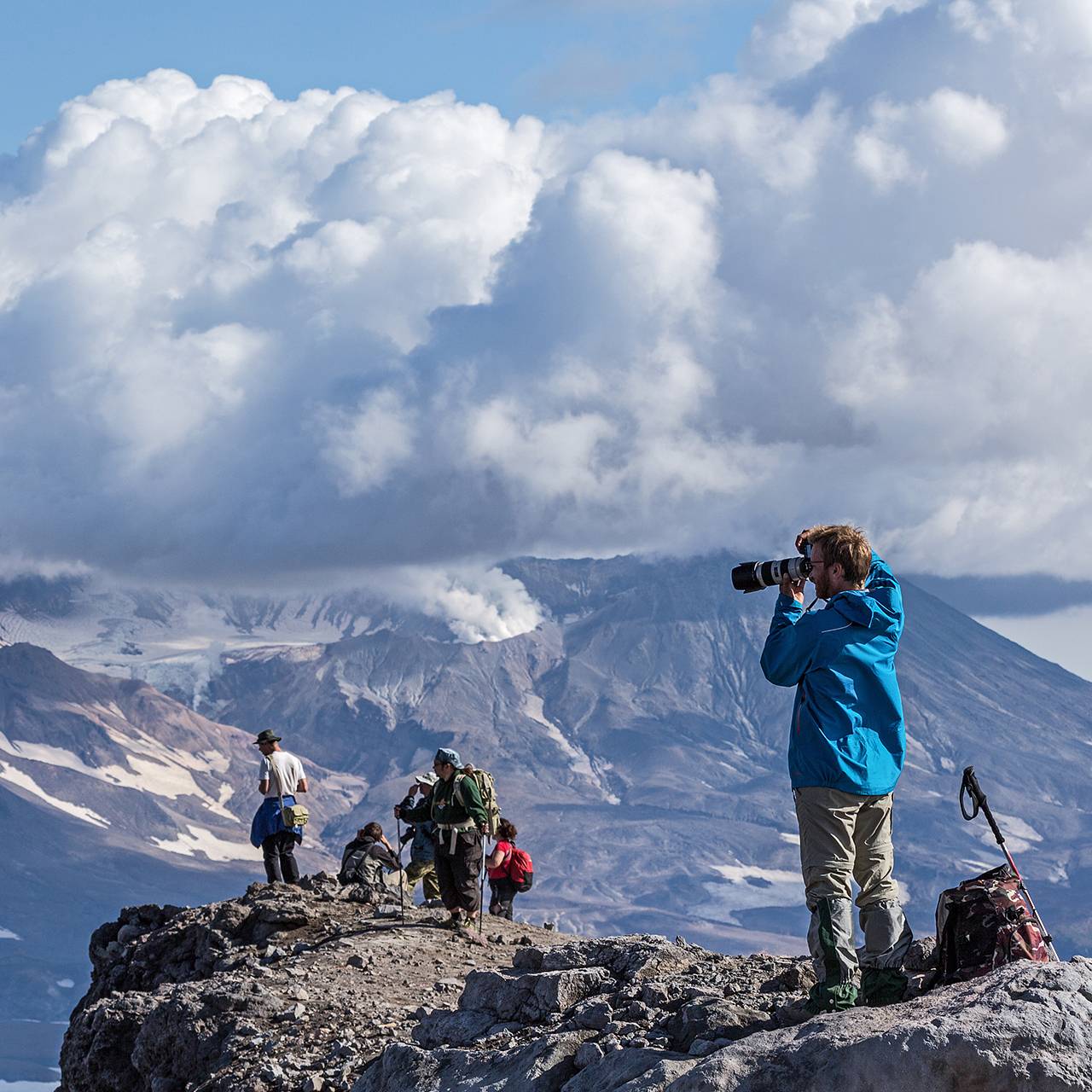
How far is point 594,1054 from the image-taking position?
33.6ft

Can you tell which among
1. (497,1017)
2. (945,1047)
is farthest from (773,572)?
(497,1017)

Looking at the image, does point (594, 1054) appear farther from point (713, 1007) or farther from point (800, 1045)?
point (800, 1045)

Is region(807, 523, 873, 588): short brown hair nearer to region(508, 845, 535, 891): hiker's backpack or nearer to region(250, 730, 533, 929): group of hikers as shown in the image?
region(250, 730, 533, 929): group of hikers

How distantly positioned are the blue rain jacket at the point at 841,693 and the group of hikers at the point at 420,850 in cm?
1017

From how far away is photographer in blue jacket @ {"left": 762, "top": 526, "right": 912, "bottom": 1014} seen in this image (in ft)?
32.6

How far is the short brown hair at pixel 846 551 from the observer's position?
10.5 metres

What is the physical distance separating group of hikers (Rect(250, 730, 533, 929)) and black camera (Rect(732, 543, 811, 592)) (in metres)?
9.72

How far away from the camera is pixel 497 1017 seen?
12.5 m

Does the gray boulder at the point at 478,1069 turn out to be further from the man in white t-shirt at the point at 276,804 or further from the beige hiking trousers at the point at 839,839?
the man in white t-shirt at the point at 276,804

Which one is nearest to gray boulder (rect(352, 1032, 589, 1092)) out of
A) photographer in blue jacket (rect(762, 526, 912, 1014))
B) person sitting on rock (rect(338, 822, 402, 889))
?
photographer in blue jacket (rect(762, 526, 912, 1014))

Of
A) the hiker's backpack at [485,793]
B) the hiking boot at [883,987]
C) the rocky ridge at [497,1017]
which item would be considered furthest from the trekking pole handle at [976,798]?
the hiker's backpack at [485,793]

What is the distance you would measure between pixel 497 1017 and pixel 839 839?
3.65 m

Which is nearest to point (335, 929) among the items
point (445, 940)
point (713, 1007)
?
point (445, 940)

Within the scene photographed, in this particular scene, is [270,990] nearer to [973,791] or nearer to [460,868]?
[460,868]
